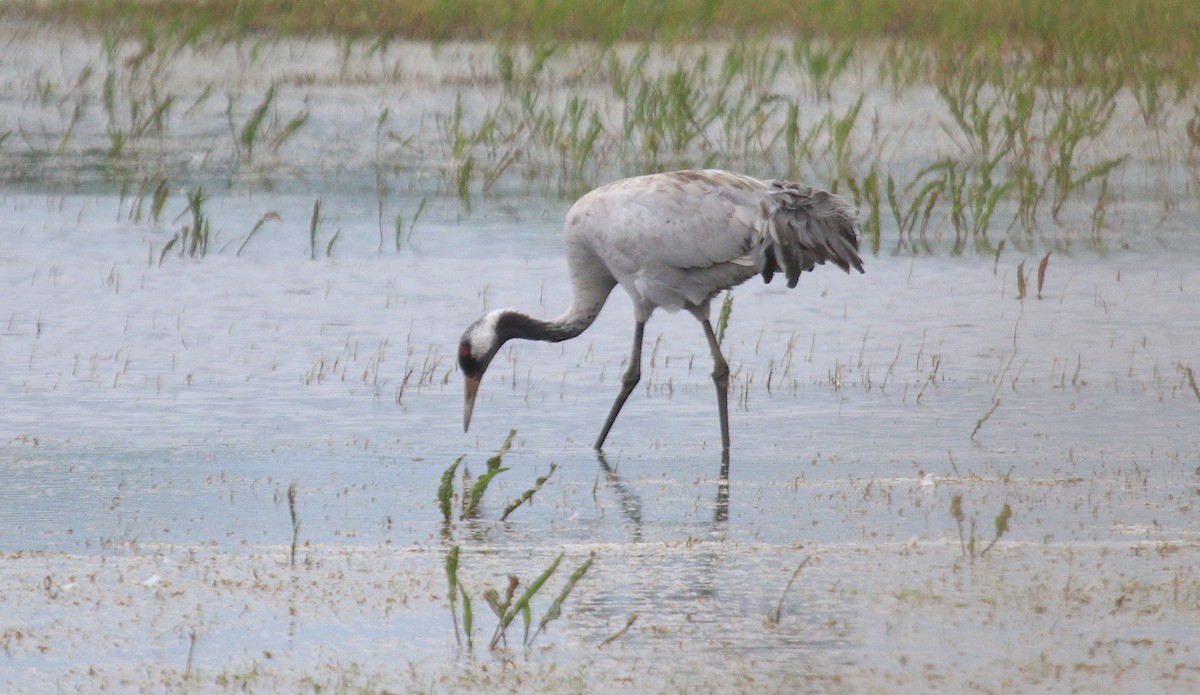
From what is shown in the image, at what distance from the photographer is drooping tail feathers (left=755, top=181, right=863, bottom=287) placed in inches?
266

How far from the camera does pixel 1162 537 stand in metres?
5.08

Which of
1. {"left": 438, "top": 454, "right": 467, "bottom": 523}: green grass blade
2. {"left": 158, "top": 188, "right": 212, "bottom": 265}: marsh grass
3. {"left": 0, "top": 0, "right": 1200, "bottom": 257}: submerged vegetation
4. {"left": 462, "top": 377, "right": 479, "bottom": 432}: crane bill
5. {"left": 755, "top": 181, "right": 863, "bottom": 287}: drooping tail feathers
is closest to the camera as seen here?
{"left": 438, "top": 454, "right": 467, "bottom": 523}: green grass blade

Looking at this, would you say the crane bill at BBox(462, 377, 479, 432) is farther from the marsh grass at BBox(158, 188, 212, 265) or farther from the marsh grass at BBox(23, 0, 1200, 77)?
the marsh grass at BBox(23, 0, 1200, 77)

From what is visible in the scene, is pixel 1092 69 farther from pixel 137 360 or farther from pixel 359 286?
pixel 137 360

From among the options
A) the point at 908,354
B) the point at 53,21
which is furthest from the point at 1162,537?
the point at 53,21

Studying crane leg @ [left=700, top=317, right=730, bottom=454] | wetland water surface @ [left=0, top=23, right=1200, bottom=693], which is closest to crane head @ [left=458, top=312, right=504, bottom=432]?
wetland water surface @ [left=0, top=23, right=1200, bottom=693]

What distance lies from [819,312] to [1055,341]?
3.88 feet

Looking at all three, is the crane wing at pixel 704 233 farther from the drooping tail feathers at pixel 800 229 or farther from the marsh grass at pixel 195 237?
the marsh grass at pixel 195 237

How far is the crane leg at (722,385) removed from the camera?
650 centimetres

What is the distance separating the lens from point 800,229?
6.76 m

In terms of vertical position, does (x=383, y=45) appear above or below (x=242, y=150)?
above

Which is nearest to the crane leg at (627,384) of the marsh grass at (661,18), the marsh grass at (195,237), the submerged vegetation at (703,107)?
the submerged vegetation at (703,107)

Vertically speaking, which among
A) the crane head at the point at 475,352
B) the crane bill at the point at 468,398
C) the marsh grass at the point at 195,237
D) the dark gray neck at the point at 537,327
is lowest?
the crane bill at the point at 468,398

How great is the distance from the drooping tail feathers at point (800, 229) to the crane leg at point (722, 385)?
31cm
